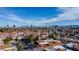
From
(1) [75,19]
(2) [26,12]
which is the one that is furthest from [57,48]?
(2) [26,12]
